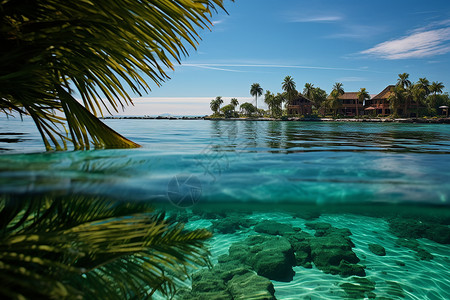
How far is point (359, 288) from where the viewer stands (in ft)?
31.4

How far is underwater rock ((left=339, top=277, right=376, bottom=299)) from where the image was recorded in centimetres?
914

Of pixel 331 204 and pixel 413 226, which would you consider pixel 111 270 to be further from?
pixel 413 226

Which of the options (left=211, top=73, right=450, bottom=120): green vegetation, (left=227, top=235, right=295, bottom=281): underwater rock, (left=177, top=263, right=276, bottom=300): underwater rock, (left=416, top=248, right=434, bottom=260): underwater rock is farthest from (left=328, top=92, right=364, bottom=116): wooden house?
(left=177, top=263, right=276, bottom=300): underwater rock

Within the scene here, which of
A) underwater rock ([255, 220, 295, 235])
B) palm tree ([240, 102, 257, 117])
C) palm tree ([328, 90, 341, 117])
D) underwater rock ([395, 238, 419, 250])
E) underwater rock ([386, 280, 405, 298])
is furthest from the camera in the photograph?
palm tree ([240, 102, 257, 117])

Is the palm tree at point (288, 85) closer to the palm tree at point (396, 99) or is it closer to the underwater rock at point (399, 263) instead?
the palm tree at point (396, 99)

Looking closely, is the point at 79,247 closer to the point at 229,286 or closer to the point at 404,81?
the point at 229,286

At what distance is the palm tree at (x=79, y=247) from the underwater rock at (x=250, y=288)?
6.81m

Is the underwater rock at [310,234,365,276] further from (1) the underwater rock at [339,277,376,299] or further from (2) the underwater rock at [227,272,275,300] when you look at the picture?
(2) the underwater rock at [227,272,275,300]

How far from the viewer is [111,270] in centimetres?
207

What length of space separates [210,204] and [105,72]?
11.1 feet

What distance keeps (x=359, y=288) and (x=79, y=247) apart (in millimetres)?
10613

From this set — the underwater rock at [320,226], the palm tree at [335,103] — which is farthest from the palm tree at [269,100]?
the underwater rock at [320,226]

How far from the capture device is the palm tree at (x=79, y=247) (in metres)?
1.50

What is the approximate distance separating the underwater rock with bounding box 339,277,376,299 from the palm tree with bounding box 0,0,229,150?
9.82 metres
